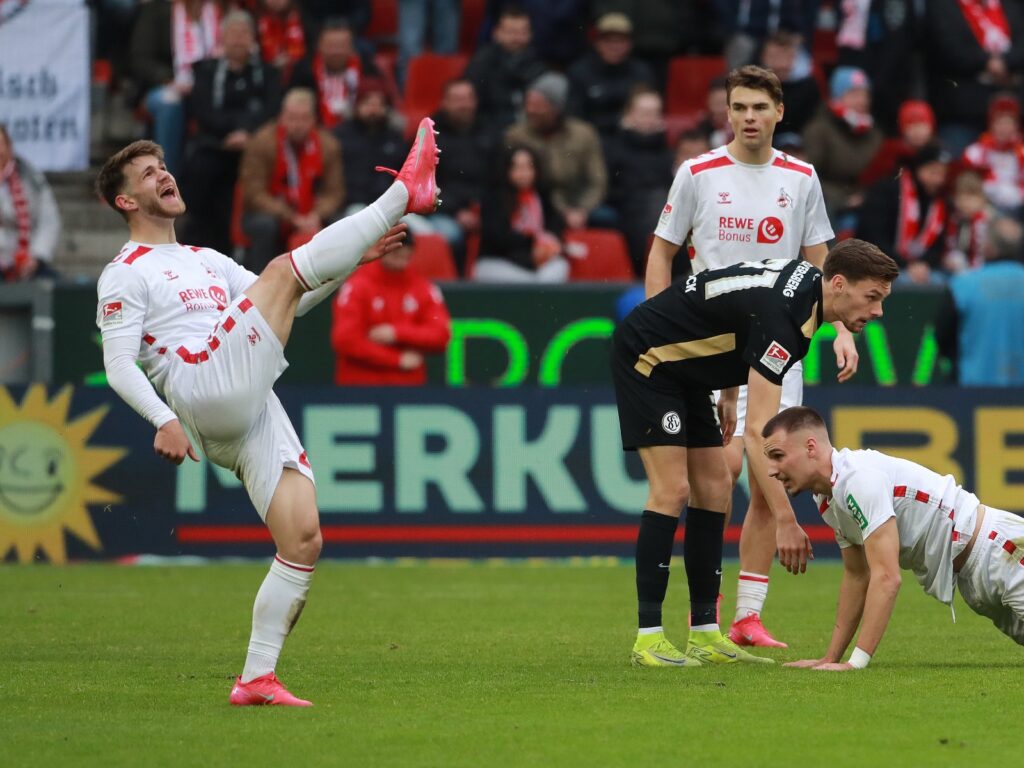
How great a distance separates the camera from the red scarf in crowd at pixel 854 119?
55.4ft

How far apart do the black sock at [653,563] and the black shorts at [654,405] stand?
1.09ft

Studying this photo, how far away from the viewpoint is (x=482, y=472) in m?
13.3

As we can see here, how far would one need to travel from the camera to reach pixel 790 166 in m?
8.80

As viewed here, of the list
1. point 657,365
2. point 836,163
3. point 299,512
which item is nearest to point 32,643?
point 299,512

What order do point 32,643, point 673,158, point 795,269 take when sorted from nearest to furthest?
point 795,269, point 32,643, point 673,158

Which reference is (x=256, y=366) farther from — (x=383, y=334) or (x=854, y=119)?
(x=854, y=119)

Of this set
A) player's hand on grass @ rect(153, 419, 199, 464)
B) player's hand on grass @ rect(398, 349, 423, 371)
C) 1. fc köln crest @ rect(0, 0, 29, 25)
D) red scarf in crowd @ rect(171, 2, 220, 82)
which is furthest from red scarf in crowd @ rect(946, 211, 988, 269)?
player's hand on grass @ rect(153, 419, 199, 464)

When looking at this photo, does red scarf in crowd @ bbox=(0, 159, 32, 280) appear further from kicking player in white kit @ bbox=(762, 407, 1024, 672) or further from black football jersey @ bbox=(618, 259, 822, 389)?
kicking player in white kit @ bbox=(762, 407, 1024, 672)

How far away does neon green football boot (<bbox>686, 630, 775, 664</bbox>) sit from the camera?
786 centimetres

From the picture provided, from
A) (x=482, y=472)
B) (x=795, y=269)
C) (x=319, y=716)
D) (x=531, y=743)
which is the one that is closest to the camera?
(x=531, y=743)

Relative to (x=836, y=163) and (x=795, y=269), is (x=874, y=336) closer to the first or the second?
(x=836, y=163)

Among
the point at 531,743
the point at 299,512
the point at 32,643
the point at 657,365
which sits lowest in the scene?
the point at 32,643

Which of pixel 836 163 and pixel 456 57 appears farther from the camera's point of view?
pixel 456 57

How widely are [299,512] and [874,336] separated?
9333 millimetres
